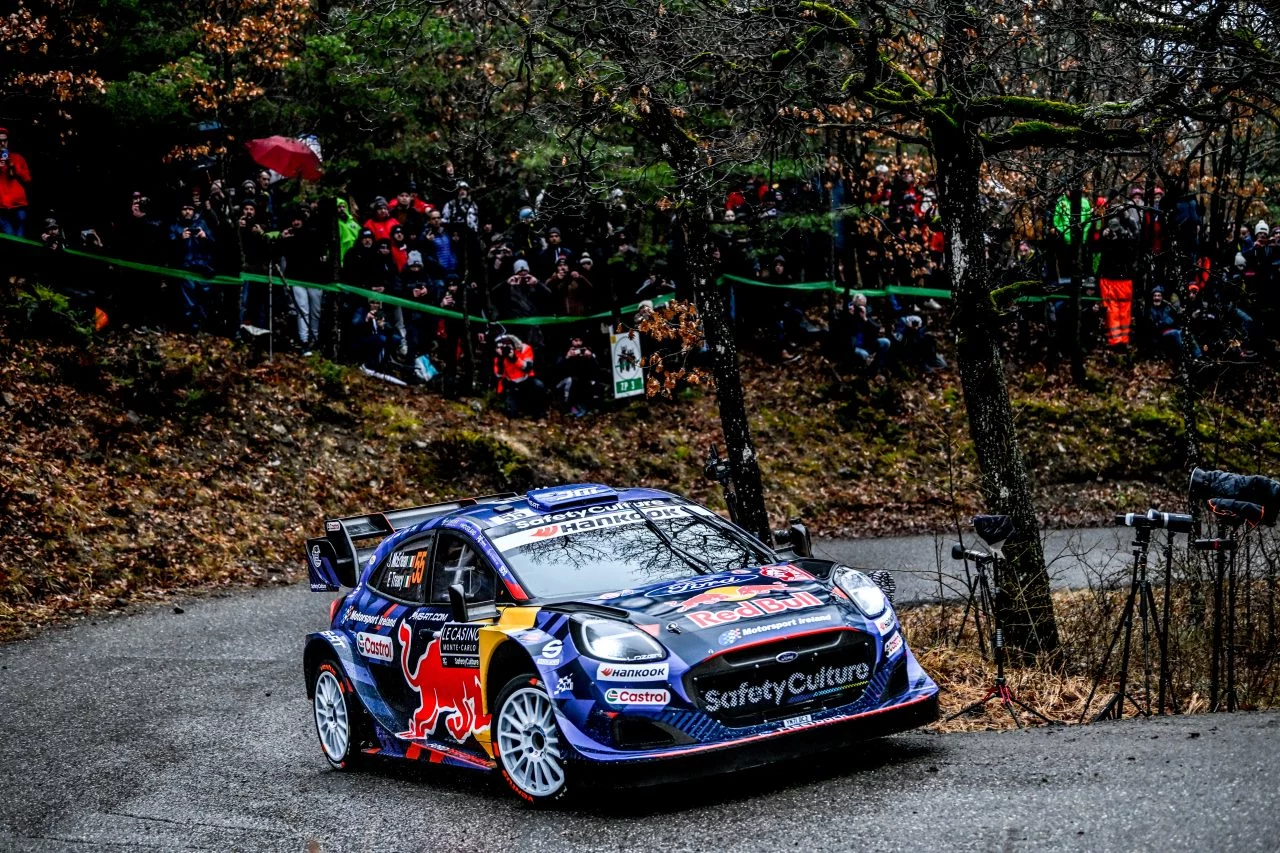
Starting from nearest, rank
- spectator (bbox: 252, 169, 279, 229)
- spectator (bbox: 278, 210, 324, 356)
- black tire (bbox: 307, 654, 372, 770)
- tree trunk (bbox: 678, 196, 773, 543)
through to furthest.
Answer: black tire (bbox: 307, 654, 372, 770)
tree trunk (bbox: 678, 196, 773, 543)
spectator (bbox: 252, 169, 279, 229)
spectator (bbox: 278, 210, 324, 356)

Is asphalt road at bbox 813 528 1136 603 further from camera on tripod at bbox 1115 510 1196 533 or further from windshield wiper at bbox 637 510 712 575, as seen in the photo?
windshield wiper at bbox 637 510 712 575

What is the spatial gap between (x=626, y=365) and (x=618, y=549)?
1449cm

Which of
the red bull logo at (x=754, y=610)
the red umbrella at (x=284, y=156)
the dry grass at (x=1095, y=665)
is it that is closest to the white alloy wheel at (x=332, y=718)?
the red bull logo at (x=754, y=610)

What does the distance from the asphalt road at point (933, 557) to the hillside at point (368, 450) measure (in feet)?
4.06

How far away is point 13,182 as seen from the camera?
741 inches

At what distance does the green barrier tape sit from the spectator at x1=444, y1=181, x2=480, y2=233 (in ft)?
4.83

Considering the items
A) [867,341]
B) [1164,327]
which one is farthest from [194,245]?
[1164,327]

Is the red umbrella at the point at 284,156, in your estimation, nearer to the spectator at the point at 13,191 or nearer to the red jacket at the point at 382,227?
the red jacket at the point at 382,227

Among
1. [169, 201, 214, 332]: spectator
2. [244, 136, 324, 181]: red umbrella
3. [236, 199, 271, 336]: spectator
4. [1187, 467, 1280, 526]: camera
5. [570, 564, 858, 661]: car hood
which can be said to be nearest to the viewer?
[570, 564, 858, 661]: car hood

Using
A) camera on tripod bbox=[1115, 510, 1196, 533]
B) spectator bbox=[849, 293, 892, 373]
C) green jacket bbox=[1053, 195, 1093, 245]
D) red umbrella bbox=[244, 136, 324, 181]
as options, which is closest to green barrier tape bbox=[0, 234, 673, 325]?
red umbrella bbox=[244, 136, 324, 181]

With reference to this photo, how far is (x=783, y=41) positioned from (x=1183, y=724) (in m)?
6.64

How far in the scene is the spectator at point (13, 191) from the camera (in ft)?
61.3

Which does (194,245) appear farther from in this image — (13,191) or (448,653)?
(448,653)

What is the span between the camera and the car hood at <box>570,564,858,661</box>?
6.59 meters
